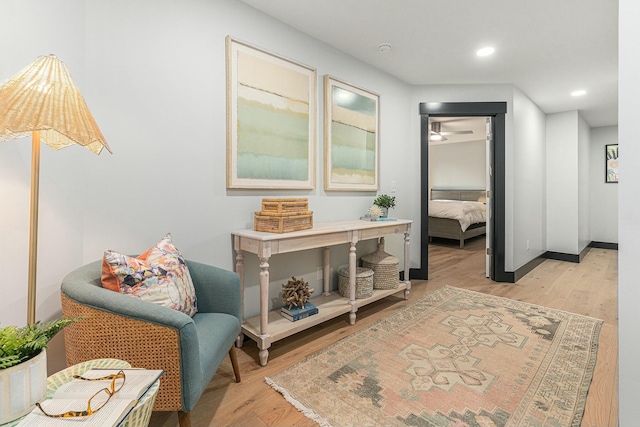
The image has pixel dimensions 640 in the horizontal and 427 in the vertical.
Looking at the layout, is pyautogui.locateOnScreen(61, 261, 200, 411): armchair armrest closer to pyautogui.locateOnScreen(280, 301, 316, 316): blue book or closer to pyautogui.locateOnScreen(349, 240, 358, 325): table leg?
pyautogui.locateOnScreen(280, 301, 316, 316): blue book

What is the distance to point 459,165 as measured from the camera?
8.48 m

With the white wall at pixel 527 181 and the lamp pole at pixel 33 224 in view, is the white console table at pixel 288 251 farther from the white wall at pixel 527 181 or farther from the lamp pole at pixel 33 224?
the white wall at pixel 527 181

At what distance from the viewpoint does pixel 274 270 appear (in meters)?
2.56

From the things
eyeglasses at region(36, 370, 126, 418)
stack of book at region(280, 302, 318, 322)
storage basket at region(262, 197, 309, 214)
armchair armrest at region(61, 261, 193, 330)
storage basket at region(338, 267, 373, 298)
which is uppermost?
storage basket at region(262, 197, 309, 214)

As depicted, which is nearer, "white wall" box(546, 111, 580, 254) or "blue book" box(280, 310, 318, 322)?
"blue book" box(280, 310, 318, 322)

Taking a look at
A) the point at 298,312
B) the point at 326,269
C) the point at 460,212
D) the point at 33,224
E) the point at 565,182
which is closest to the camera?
the point at 33,224

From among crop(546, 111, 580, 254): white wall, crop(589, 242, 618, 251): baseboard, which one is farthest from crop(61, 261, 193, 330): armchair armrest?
crop(589, 242, 618, 251): baseboard

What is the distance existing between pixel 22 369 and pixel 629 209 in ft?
5.70

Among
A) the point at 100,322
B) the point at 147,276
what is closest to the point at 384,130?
the point at 147,276

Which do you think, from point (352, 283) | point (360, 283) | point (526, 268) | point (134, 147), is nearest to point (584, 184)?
point (526, 268)

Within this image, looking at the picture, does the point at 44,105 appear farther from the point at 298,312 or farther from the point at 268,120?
the point at 298,312

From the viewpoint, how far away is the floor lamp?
1028mm

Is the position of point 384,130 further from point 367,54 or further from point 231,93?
point 231,93

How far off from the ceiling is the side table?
7.95 ft
